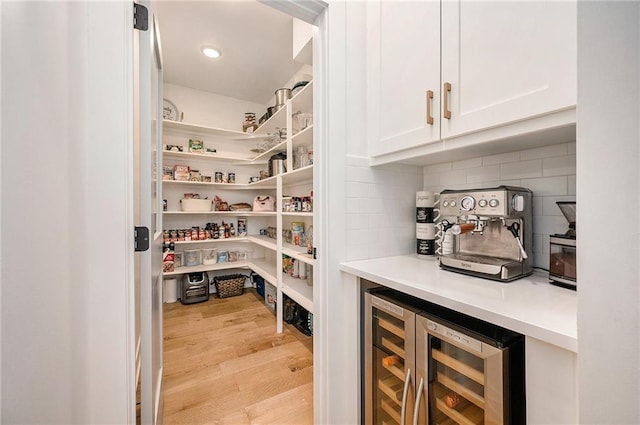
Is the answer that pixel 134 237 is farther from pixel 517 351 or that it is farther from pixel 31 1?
pixel 517 351

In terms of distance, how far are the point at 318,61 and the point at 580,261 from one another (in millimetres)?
1226

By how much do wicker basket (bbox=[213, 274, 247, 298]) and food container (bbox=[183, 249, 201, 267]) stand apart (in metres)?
0.32

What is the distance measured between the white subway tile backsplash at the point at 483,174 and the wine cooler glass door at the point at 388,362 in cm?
75

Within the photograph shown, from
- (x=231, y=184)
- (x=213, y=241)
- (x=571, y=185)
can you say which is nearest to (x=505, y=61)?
(x=571, y=185)

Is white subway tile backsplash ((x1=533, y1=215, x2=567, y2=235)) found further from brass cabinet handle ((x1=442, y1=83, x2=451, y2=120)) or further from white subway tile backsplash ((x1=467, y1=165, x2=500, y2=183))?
brass cabinet handle ((x1=442, y1=83, x2=451, y2=120))

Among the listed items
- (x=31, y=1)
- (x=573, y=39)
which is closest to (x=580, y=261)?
(x=573, y=39)

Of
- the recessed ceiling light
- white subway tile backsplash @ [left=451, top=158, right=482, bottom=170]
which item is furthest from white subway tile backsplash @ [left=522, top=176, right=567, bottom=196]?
the recessed ceiling light

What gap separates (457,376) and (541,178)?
833 millimetres

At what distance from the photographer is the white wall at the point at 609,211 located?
12.8 inches

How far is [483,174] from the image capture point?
4.13 ft

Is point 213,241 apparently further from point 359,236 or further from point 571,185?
point 571,185

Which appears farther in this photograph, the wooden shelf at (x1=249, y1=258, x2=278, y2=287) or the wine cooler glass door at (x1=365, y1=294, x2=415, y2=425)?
the wooden shelf at (x1=249, y1=258, x2=278, y2=287)

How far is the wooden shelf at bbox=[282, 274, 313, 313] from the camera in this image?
6.33 feet

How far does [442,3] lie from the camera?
40.0 inches
